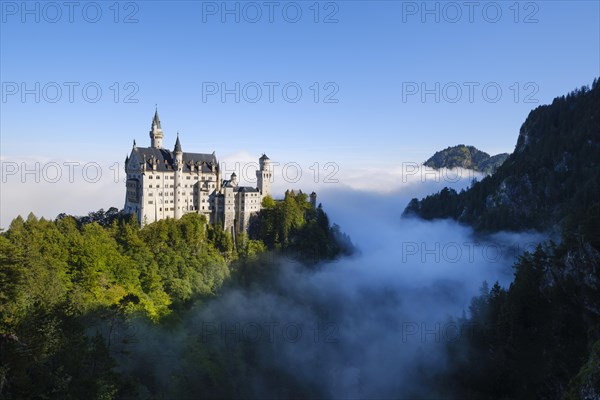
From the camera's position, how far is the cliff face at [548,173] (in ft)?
492

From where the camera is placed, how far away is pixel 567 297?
63.3 metres

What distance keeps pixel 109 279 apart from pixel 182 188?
3417 cm

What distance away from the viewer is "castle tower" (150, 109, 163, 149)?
311 ft

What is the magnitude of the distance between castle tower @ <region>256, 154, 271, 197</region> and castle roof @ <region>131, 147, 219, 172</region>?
11.2 m

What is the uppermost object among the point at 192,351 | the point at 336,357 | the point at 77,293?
the point at 77,293

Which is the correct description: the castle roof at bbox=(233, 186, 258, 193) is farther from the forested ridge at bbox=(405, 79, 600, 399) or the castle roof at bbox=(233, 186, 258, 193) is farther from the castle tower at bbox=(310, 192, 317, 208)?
the forested ridge at bbox=(405, 79, 600, 399)

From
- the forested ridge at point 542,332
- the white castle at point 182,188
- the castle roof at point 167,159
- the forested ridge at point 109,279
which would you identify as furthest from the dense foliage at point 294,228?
the forested ridge at point 542,332

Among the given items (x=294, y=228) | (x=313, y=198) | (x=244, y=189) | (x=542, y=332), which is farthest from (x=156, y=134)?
(x=542, y=332)

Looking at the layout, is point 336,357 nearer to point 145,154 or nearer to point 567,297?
point 567,297

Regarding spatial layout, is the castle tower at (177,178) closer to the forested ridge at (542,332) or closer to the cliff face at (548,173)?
the forested ridge at (542,332)

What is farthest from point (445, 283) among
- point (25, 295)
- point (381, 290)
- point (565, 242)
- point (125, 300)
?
point (25, 295)

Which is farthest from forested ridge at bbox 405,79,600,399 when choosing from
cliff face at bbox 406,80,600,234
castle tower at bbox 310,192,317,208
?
cliff face at bbox 406,80,600,234

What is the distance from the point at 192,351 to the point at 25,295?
3157 centimetres

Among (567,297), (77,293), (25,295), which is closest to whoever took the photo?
(25,295)
